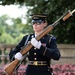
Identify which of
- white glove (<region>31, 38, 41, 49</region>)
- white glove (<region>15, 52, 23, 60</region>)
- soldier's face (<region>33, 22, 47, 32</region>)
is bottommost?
white glove (<region>15, 52, 23, 60</region>)

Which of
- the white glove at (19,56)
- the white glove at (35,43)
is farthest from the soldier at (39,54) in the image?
the white glove at (35,43)

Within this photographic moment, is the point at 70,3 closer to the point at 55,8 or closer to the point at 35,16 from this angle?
the point at 55,8

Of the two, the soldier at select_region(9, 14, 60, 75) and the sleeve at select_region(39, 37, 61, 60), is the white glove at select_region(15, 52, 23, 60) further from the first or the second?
the sleeve at select_region(39, 37, 61, 60)

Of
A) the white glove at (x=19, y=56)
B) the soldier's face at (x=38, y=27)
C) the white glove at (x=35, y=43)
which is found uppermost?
the soldier's face at (x=38, y=27)

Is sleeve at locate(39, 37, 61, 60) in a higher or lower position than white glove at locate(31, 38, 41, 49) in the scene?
lower

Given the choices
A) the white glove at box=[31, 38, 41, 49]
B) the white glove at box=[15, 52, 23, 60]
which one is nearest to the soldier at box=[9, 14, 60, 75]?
the white glove at box=[15, 52, 23, 60]

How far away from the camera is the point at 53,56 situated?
4434 millimetres

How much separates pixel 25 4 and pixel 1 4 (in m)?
0.85

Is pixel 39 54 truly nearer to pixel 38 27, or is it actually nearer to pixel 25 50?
pixel 25 50

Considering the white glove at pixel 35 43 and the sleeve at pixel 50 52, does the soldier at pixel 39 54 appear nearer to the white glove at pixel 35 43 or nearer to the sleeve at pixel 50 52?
the sleeve at pixel 50 52

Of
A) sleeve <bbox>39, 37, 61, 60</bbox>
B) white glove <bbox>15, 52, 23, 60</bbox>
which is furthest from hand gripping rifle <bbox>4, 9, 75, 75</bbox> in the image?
sleeve <bbox>39, 37, 61, 60</bbox>

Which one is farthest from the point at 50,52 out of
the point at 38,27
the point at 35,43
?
the point at 38,27

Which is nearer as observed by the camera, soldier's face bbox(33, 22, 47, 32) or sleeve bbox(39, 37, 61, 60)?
sleeve bbox(39, 37, 61, 60)

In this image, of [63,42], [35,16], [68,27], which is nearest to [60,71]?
[35,16]
